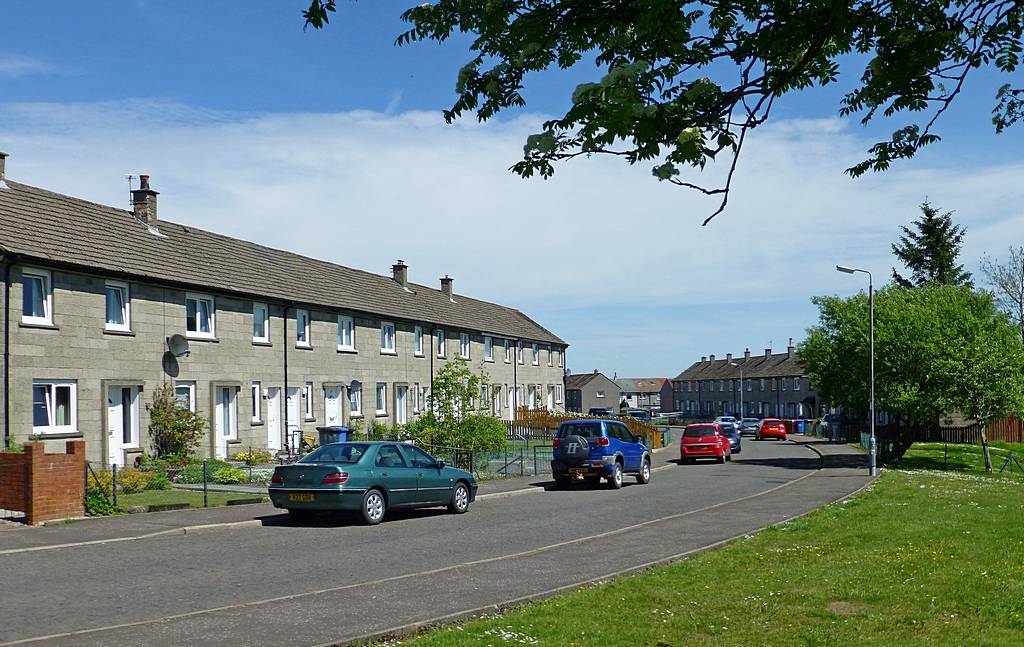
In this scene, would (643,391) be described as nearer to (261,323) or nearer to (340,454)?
(261,323)

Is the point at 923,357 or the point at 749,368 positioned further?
Answer: the point at 749,368

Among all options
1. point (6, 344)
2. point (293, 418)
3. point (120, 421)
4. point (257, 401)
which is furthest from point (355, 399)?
point (6, 344)

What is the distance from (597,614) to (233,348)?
81.9 feet

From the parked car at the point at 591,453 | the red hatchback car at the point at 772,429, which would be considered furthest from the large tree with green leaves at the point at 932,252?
the parked car at the point at 591,453

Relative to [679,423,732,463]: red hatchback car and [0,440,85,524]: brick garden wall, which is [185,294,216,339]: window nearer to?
[0,440,85,524]: brick garden wall

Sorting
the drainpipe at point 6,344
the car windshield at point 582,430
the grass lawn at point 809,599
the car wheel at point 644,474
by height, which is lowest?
the car wheel at point 644,474

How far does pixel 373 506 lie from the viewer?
57.9 feet

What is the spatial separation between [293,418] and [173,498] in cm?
1463

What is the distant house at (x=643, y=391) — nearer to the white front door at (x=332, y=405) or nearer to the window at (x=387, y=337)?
the window at (x=387, y=337)

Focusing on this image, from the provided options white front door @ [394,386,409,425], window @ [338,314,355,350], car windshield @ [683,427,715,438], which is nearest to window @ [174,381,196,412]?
window @ [338,314,355,350]

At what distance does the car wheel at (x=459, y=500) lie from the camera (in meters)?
19.9

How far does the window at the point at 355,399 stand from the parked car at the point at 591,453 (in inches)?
559

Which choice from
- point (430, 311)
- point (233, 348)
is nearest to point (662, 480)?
point (233, 348)

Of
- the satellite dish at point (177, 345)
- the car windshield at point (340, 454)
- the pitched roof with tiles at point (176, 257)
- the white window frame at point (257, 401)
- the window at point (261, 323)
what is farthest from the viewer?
the window at point (261, 323)
